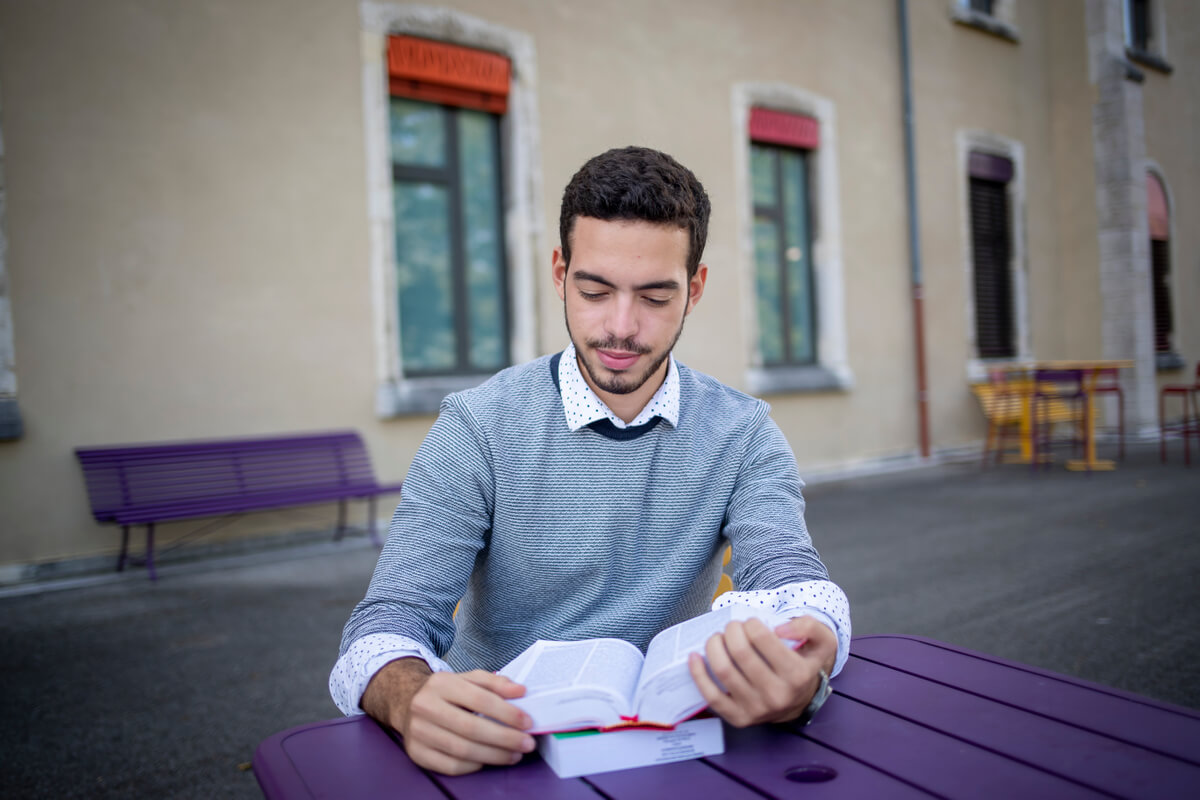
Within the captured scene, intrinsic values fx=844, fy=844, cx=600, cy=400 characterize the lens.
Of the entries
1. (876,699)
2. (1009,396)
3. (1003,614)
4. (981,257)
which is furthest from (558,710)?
(981,257)

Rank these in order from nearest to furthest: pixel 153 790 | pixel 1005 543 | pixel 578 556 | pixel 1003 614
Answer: pixel 578 556, pixel 153 790, pixel 1003 614, pixel 1005 543

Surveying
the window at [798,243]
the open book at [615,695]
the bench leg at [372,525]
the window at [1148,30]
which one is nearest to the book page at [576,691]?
the open book at [615,695]

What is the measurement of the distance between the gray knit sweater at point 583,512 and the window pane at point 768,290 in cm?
752

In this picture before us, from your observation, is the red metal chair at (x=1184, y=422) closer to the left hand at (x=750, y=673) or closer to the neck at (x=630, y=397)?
the neck at (x=630, y=397)

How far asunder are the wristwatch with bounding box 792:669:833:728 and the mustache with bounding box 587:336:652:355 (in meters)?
0.68

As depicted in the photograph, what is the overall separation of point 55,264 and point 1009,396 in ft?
30.3

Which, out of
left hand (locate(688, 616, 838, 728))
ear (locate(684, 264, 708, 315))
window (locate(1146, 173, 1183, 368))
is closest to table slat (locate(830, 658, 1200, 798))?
left hand (locate(688, 616, 838, 728))

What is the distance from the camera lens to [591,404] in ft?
5.37

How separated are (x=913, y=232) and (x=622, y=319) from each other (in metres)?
9.11

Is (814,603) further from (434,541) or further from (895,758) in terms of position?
(434,541)

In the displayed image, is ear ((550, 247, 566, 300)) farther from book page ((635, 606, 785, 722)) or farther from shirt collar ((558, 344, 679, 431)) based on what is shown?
book page ((635, 606, 785, 722))

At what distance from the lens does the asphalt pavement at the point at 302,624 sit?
2.77 metres

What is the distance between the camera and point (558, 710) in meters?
1.01

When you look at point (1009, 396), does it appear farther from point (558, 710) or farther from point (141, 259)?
point (558, 710)
